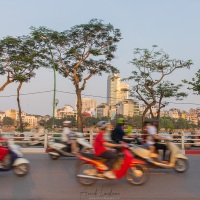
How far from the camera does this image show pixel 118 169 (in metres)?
7.27

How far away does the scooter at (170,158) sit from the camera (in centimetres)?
825

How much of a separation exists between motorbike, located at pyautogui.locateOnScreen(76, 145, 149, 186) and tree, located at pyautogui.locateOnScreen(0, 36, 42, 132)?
1777 centimetres

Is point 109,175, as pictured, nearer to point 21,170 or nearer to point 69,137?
point 21,170

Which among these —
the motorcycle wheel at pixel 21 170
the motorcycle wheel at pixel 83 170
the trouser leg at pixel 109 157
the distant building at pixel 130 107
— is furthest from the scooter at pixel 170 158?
the distant building at pixel 130 107

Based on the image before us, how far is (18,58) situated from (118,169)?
61.0 ft

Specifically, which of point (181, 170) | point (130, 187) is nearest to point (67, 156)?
point (181, 170)

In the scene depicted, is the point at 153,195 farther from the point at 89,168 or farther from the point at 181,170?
the point at 181,170

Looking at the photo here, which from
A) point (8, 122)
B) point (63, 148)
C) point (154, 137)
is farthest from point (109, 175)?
point (8, 122)

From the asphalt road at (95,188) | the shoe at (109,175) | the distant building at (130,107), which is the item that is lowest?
the asphalt road at (95,188)

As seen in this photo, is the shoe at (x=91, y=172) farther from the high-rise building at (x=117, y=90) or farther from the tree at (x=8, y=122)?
the tree at (x=8, y=122)

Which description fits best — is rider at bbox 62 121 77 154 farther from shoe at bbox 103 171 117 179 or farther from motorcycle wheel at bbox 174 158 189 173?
shoe at bbox 103 171 117 179

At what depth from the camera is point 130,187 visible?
721 cm

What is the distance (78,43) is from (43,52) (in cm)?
277

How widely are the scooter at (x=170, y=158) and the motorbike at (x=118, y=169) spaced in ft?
2.80
